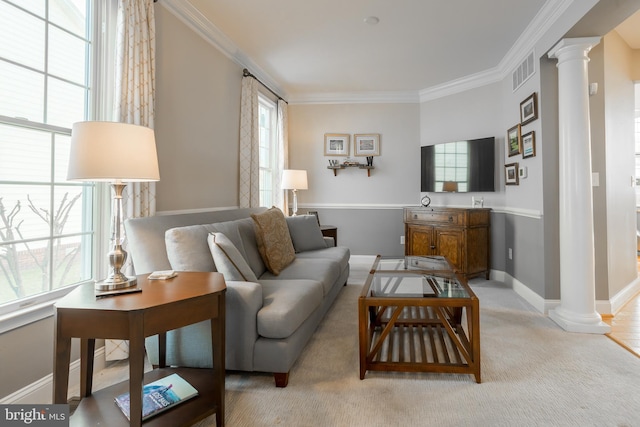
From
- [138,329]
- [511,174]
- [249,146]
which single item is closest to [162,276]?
[138,329]

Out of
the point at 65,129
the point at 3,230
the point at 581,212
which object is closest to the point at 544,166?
the point at 581,212

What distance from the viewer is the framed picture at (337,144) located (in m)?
5.46

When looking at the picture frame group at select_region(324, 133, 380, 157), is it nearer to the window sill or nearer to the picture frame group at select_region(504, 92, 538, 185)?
the picture frame group at select_region(504, 92, 538, 185)

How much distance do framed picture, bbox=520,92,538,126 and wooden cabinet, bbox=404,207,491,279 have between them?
3.87 ft

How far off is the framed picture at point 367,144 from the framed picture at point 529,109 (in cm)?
221

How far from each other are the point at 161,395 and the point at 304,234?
7.94 ft

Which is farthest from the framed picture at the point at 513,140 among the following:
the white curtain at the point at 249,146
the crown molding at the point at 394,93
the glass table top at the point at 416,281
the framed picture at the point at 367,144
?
→ the white curtain at the point at 249,146

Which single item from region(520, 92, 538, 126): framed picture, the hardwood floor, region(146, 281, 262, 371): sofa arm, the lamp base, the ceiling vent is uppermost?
the ceiling vent

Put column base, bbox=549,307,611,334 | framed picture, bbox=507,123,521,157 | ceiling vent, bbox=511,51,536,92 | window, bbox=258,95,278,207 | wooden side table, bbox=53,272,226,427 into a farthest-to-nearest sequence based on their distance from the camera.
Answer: window, bbox=258,95,278,207
framed picture, bbox=507,123,521,157
ceiling vent, bbox=511,51,536,92
column base, bbox=549,307,611,334
wooden side table, bbox=53,272,226,427

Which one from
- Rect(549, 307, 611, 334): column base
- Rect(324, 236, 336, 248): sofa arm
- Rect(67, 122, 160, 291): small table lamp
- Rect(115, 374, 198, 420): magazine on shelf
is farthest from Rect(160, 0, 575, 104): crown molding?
Rect(115, 374, 198, 420): magazine on shelf

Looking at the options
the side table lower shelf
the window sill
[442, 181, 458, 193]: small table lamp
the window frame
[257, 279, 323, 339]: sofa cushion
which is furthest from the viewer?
[442, 181, 458, 193]: small table lamp

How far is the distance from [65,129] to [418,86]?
452 cm

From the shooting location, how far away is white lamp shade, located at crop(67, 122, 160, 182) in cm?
142

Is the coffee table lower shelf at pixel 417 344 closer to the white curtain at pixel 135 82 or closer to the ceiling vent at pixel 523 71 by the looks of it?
the white curtain at pixel 135 82
